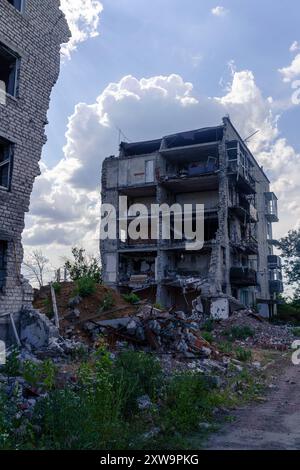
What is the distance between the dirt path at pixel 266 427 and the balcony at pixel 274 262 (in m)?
33.7

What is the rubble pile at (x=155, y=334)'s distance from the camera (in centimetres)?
1242

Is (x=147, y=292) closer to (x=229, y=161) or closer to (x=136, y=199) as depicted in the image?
(x=136, y=199)

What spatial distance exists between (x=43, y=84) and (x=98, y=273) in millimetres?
24249

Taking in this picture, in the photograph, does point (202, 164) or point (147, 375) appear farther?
point (202, 164)

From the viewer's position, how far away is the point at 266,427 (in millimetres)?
6227

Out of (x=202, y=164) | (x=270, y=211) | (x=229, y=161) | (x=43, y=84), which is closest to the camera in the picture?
(x=43, y=84)

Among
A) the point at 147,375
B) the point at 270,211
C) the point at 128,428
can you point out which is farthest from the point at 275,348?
the point at 270,211

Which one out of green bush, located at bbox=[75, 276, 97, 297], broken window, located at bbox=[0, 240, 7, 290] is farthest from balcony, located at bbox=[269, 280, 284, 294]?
broken window, located at bbox=[0, 240, 7, 290]

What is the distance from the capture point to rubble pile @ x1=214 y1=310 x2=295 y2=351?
19.5 meters

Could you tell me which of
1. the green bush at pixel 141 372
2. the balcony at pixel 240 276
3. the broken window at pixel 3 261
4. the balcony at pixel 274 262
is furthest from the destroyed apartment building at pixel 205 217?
the green bush at pixel 141 372

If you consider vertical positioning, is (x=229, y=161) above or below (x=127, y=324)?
above

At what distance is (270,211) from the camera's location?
145 ft
